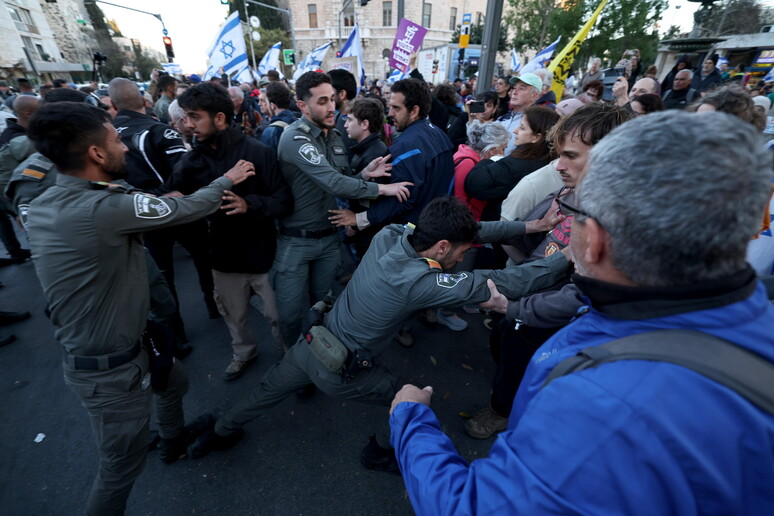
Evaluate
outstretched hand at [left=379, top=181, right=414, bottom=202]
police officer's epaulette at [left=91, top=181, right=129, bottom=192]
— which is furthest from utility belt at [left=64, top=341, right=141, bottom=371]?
outstretched hand at [left=379, top=181, right=414, bottom=202]

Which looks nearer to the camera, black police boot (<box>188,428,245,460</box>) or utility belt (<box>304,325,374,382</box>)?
utility belt (<box>304,325,374,382</box>)

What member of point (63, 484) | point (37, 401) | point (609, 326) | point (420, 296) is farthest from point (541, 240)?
point (37, 401)

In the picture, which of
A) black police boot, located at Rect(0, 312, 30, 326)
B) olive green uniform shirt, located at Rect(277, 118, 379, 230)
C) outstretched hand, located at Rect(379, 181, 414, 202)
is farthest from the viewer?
black police boot, located at Rect(0, 312, 30, 326)

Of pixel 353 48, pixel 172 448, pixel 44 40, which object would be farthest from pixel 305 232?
pixel 44 40

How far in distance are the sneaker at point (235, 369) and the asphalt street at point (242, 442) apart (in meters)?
→ 0.07

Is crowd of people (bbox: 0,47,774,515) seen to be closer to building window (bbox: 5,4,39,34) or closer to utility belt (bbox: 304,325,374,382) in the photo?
utility belt (bbox: 304,325,374,382)

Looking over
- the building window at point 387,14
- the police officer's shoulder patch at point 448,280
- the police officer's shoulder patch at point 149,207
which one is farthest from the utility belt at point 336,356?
the building window at point 387,14

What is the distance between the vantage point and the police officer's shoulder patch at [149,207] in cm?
177

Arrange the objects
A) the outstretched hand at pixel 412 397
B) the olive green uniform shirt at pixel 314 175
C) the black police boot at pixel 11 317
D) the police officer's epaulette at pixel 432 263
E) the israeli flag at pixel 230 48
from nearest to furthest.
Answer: the outstretched hand at pixel 412 397 → the police officer's epaulette at pixel 432 263 → the olive green uniform shirt at pixel 314 175 → the black police boot at pixel 11 317 → the israeli flag at pixel 230 48

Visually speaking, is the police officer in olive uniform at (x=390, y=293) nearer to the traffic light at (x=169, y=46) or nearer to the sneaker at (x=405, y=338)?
the sneaker at (x=405, y=338)

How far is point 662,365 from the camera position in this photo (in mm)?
695

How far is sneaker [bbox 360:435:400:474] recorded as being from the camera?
2.48m

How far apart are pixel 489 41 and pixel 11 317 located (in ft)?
25.1

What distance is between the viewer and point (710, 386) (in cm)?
66
